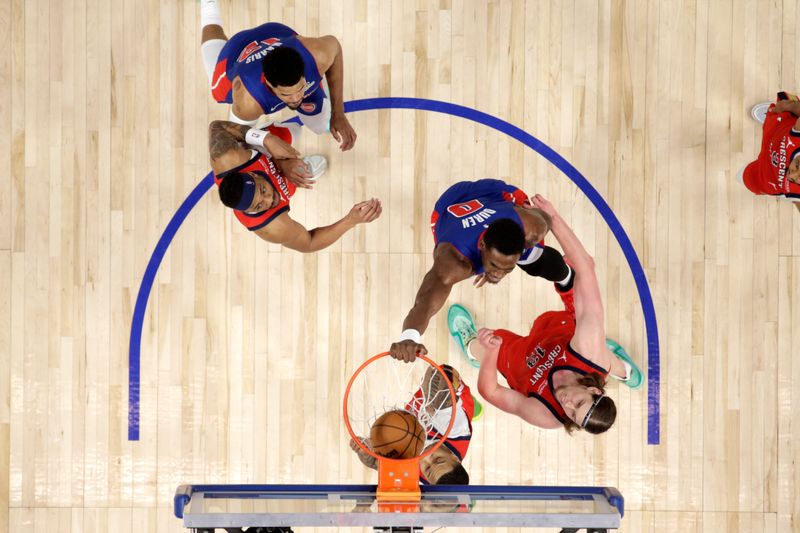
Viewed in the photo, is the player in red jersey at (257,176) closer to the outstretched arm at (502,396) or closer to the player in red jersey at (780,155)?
the outstretched arm at (502,396)

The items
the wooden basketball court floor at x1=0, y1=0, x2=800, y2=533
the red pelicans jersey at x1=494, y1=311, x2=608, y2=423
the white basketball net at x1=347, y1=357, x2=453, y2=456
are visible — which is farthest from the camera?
the wooden basketball court floor at x1=0, y1=0, x2=800, y2=533

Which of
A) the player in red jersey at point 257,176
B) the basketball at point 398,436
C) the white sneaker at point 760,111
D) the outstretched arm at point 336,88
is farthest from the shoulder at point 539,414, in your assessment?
the white sneaker at point 760,111

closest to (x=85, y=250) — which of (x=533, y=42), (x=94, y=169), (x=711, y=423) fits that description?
(x=94, y=169)

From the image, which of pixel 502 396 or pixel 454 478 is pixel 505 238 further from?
pixel 454 478

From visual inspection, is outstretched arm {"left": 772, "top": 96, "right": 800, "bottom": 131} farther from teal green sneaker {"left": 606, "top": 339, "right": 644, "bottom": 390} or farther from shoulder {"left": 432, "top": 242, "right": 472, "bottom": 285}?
shoulder {"left": 432, "top": 242, "right": 472, "bottom": 285}

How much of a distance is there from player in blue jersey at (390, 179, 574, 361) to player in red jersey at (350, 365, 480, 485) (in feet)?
2.59

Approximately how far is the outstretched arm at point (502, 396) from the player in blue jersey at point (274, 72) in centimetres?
201

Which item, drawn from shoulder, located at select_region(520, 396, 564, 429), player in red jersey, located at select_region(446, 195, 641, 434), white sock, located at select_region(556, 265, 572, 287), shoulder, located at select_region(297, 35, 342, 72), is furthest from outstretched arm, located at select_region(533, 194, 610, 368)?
shoulder, located at select_region(297, 35, 342, 72)

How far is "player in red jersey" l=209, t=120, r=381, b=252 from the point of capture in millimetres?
5066

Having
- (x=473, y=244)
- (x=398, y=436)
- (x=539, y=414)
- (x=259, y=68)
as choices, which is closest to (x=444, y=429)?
(x=539, y=414)

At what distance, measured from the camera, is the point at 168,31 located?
6.32m

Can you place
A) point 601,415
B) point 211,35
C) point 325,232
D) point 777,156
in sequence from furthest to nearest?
point 211,35 → point 325,232 → point 777,156 → point 601,415

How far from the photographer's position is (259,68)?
514 cm

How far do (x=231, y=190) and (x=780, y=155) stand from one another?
4.16 m
